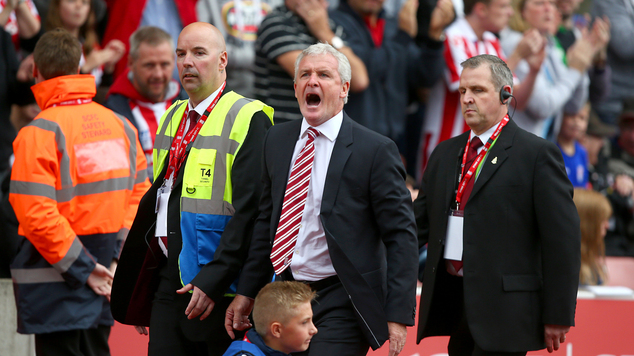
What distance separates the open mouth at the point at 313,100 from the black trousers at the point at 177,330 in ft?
3.64

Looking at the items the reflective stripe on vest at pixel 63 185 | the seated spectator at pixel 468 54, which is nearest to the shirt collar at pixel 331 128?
A: the reflective stripe on vest at pixel 63 185

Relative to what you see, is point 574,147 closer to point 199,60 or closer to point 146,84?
point 146,84

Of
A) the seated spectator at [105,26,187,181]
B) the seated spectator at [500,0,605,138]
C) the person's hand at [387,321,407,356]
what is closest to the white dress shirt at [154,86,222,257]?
the person's hand at [387,321,407,356]

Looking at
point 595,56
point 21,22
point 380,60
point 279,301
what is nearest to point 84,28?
point 21,22

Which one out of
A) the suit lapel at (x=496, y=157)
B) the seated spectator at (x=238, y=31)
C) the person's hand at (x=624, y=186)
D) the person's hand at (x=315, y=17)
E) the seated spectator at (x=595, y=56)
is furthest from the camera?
the seated spectator at (x=595, y=56)

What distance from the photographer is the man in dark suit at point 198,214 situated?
383cm

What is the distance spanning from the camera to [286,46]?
667 centimetres

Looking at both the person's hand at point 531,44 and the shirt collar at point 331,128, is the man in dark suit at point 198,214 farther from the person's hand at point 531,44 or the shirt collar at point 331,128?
the person's hand at point 531,44

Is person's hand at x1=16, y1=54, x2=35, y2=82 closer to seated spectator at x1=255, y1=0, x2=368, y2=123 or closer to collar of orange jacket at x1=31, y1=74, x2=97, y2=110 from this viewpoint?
collar of orange jacket at x1=31, y1=74, x2=97, y2=110

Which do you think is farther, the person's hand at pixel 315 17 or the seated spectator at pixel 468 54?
the seated spectator at pixel 468 54

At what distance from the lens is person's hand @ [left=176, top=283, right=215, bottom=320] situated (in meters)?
3.69

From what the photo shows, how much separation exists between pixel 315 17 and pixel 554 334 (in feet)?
12.4

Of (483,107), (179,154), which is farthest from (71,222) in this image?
(483,107)

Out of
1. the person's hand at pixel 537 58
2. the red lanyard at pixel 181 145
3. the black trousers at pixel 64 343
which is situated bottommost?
the black trousers at pixel 64 343
